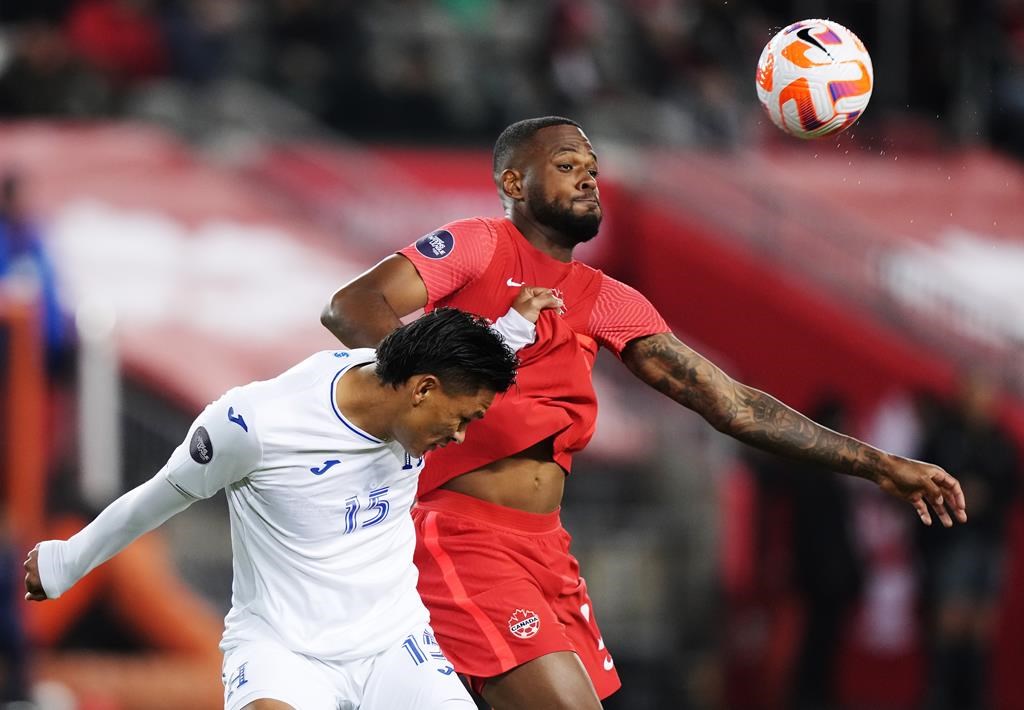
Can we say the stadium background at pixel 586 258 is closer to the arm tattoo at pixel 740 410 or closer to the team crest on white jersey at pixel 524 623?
the team crest on white jersey at pixel 524 623

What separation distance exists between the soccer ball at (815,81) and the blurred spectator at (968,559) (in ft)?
19.3

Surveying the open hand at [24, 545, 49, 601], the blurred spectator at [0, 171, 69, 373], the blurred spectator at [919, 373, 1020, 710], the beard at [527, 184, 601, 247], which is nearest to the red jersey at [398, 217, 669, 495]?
the beard at [527, 184, 601, 247]

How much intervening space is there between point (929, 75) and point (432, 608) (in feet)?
36.2

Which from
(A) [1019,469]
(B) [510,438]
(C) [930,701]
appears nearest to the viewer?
(B) [510,438]

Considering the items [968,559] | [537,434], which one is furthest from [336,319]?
[968,559]

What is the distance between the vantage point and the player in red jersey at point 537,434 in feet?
17.8

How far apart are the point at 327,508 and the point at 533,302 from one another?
898 millimetres

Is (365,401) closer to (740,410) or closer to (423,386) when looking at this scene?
(423,386)

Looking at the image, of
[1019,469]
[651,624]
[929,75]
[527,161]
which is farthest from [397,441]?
[929,75]

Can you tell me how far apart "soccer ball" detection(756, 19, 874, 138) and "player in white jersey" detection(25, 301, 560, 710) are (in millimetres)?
1804

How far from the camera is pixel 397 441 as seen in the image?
16.0ft

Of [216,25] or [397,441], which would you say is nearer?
[397,441]

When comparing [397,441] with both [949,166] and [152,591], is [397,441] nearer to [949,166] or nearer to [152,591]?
[152,591]

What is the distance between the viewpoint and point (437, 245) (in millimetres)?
5438
